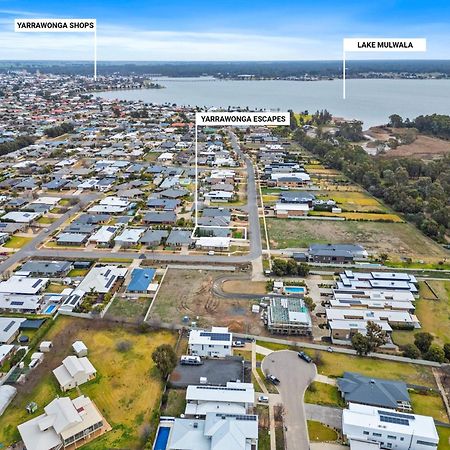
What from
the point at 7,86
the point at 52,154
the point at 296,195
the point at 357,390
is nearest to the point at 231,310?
the point at 357,390

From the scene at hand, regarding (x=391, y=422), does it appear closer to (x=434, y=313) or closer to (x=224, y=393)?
(x=224, y=393)

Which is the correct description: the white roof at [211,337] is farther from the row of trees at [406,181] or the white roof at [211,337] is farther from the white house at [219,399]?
the row of trees at [406,181]

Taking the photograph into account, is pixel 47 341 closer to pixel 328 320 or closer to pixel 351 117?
pixel 328 320

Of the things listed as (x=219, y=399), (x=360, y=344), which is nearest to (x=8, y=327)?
(x=219, y=399)

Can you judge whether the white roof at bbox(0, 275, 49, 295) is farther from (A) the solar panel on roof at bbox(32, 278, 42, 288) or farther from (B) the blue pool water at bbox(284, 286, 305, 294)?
(B) the blue pool water at bbox(284, 286, 305, 294)

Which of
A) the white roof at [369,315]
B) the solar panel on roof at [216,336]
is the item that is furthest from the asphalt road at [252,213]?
the solar panel on roof at [216,336]

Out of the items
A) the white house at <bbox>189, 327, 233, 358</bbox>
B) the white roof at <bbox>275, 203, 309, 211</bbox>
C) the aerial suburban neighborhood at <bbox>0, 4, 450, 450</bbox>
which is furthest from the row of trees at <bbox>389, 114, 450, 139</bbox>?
the white house at <bbox>189, 327, 233, 358</bbox>
